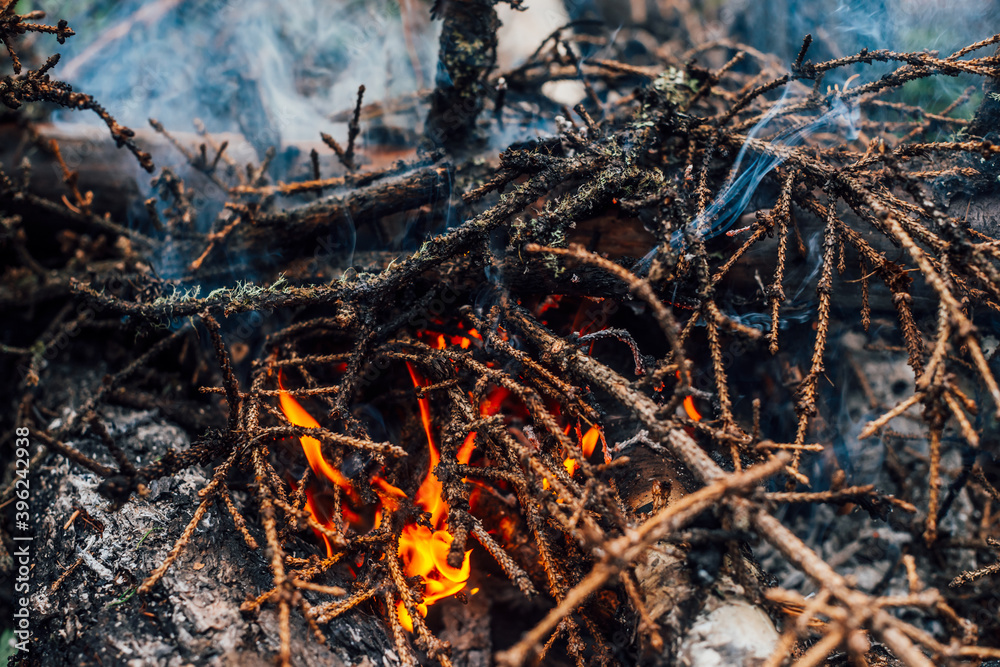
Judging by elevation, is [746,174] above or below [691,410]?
above

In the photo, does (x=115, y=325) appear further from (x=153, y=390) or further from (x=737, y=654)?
(x=737, y=654)

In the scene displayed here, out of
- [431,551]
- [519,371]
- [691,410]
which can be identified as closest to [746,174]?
[691,410]

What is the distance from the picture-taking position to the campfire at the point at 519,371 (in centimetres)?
165

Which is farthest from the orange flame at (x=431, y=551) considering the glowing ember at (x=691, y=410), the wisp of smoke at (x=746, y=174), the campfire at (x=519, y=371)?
the wisp of smoke at (x=746, y=174)

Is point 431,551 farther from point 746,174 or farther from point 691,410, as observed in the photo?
point 746,174

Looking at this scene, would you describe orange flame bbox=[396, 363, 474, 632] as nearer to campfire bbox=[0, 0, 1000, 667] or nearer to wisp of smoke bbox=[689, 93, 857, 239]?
campfire bbox=[0, 0, 1000, 667]

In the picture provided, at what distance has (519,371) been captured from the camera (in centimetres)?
217

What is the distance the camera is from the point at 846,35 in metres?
3.61

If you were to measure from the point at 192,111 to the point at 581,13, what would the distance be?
15.2ft

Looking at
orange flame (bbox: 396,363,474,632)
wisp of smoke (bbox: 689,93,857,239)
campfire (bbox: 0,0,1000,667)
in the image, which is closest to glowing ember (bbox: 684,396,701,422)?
campfire (bbox: 0,0,1000,667)

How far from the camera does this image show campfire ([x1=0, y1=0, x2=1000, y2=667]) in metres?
1.65

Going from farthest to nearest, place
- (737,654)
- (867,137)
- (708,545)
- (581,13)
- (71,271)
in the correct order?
1. (581,13)
2. (71,271)
3. (867,137)
4. (708,545)
5. (737,654)

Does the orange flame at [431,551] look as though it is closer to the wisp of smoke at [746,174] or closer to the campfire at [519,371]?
the campfire at [519,371]

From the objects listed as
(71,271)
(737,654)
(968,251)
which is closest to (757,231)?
(968,251)
